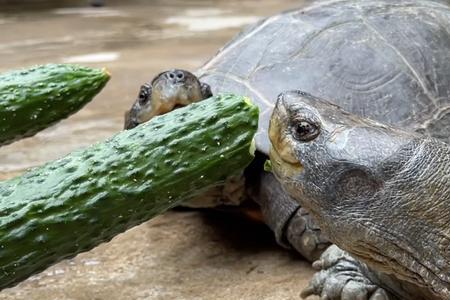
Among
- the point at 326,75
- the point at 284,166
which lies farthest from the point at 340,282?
the point at 326,75

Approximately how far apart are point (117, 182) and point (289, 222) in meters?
0.56

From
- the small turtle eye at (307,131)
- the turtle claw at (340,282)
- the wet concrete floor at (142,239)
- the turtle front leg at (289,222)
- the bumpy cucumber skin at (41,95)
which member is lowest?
the wet concrete floor at (142,239)

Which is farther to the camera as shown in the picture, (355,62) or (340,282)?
(355,62)

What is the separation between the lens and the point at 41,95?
7.54ft

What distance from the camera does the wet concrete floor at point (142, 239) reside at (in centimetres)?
213

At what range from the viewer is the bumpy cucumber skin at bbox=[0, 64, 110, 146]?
2273mm

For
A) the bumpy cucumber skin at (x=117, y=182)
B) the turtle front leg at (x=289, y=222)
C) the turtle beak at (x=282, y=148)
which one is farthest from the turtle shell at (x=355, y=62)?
the turtle beak at (x=282, y=148)

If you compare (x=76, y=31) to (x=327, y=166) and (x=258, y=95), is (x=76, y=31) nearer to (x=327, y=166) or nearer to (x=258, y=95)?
(x=258, y=95)

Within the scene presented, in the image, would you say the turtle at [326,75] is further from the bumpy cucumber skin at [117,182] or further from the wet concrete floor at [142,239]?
the bumpy cucumber skin at [117,182]

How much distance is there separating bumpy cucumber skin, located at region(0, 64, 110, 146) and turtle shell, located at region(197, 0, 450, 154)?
392mm

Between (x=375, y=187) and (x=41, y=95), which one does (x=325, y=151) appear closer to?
(x=375, y=187)

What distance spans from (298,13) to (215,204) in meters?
0.69

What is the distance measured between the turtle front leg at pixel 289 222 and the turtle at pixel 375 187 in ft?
1.72

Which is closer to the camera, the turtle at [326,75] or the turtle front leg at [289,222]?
the turtle front leg at [289,222]
